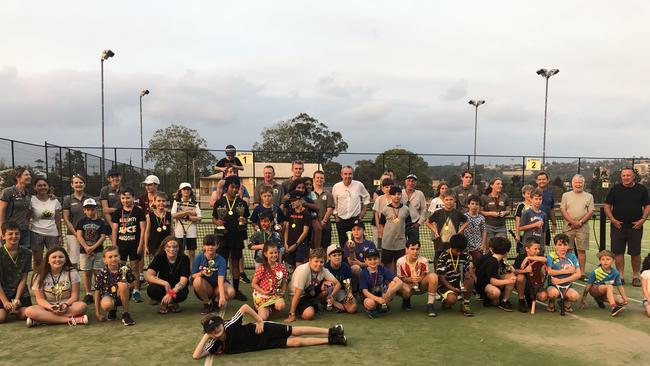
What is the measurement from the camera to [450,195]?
6828mm

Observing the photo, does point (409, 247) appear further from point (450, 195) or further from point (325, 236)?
point (325, 236)

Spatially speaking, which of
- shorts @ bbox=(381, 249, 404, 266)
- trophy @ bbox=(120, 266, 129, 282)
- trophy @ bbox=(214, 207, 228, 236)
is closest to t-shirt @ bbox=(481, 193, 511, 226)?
shorts @ bbox=(381, 249, 404, 266)

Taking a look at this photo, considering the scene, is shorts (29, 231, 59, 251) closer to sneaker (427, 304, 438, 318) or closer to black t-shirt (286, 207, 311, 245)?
black t-shirt (286, 207, 311, 245)

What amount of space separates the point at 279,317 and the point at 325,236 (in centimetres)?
197

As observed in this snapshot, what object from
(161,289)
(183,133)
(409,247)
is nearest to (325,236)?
(409,247)

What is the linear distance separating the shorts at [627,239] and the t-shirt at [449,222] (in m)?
3.01

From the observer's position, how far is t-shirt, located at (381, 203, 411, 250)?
267 inches

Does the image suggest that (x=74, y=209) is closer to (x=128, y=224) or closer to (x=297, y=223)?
(x=128, y=224)

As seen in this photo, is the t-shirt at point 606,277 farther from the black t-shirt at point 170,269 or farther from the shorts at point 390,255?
the black t-shirt at point 170,269

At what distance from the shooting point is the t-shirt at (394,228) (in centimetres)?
679

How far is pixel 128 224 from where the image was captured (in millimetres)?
6578

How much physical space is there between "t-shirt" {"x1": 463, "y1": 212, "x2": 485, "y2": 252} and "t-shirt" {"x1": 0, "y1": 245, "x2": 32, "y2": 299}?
594cm

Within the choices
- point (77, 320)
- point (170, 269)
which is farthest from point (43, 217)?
point (170, 269)

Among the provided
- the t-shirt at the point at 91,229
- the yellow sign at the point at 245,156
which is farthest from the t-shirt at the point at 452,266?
the yellow sign at the point at 245,156
